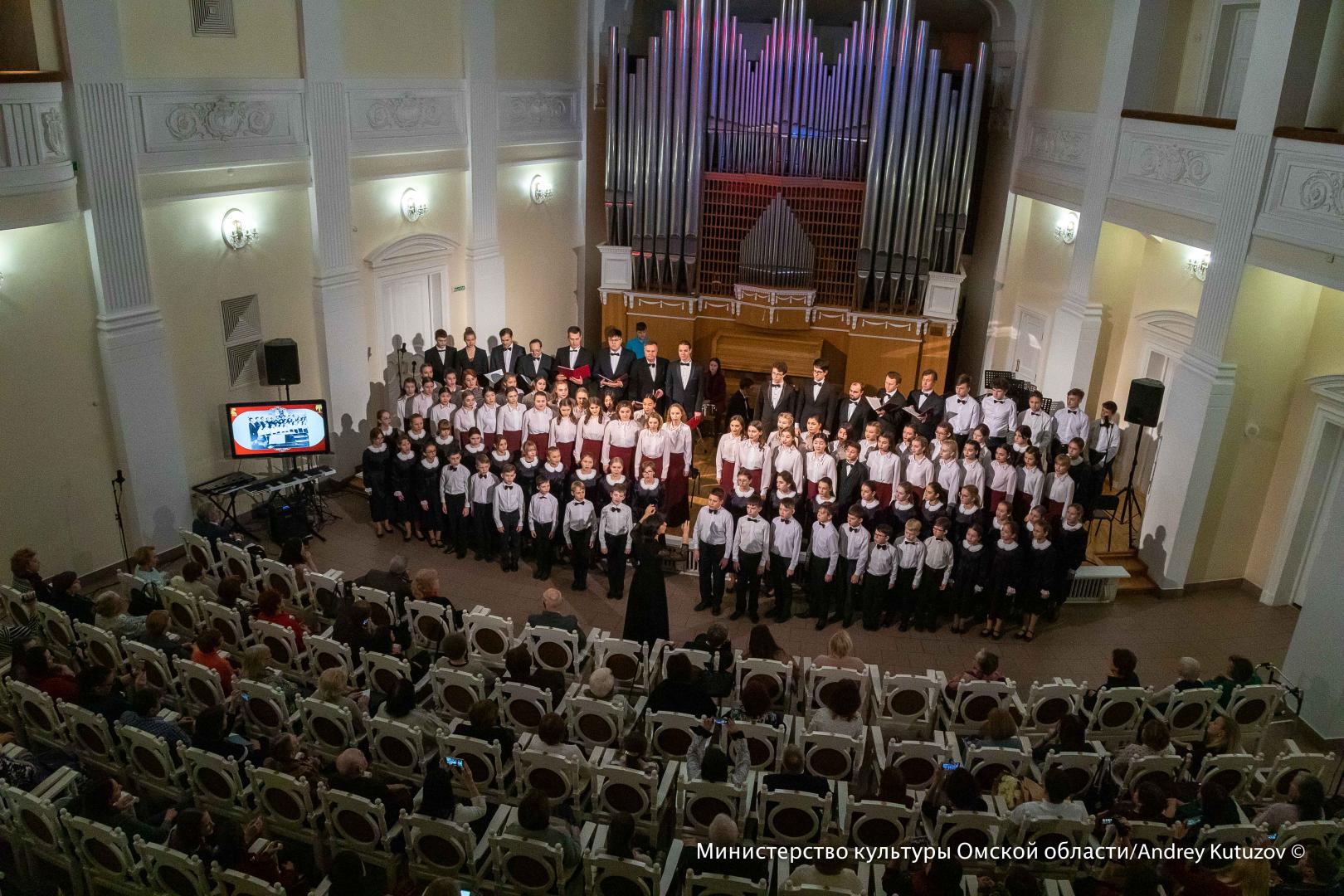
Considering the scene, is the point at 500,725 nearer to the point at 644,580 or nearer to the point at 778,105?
the point at 644,580

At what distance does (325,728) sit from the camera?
6.47 meters

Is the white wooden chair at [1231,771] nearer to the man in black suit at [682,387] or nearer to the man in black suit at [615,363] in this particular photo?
the man in black suit at [682,387]

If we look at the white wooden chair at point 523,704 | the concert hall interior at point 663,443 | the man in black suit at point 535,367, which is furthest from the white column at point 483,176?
the white wooden chair at point 523,704

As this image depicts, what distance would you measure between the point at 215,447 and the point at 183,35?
442 cm

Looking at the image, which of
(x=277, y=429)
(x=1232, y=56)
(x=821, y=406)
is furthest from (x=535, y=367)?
(x=1232, y=56)

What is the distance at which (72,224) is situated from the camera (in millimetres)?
9219

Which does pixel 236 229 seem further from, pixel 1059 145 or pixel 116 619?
pixel 1059 145

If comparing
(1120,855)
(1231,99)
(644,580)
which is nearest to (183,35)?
(644,580)

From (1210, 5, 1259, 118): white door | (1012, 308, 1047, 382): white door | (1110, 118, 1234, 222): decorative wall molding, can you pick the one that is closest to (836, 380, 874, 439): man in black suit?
(1012, 308, 1047, 382): white door

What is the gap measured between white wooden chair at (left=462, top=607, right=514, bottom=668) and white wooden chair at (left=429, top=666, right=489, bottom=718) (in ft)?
2.07

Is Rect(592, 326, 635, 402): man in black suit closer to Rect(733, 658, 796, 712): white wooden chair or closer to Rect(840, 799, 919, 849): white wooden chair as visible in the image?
Rect(733, 658, 796, 712): white wooden chair

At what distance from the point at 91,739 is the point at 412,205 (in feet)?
28.0

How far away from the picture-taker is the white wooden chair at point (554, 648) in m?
7.57

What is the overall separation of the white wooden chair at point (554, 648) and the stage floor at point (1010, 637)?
1.85 meters
